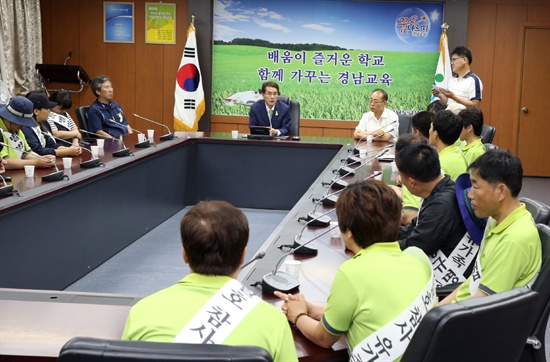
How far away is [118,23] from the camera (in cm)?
880

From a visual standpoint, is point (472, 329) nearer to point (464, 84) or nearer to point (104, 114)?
point (464, 84)

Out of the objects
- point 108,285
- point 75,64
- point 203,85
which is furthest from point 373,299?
point 75,64

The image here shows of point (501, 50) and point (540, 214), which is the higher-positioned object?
point (501, 50)

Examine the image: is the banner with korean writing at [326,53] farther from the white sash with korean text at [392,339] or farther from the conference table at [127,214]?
the white sash with korean text at [392,339]

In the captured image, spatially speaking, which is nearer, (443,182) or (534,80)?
(443,182)

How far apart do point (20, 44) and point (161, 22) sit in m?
1.52

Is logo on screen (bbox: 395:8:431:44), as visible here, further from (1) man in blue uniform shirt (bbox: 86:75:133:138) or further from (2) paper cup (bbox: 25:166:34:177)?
(2) paper cup (bbox: 25:166:34:177)

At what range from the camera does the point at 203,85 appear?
8.71 metres

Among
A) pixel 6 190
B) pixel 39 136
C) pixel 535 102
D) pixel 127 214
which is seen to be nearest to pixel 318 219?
pixel 6 190

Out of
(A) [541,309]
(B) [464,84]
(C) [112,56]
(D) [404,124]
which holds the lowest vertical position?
(A) [541,309]

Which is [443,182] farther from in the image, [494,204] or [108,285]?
[108,285]

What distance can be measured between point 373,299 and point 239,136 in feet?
16.7

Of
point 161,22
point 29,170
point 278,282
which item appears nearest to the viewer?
point 278,282

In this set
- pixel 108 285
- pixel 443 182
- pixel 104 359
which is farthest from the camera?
pixel 108 285
